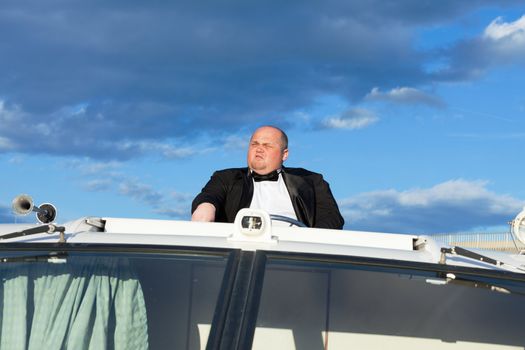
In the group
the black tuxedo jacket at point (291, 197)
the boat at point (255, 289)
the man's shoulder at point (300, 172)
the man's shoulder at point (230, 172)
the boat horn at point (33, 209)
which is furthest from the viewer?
the man's shoulder at point (300, 172)

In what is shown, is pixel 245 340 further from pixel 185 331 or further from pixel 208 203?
pixel 208 203

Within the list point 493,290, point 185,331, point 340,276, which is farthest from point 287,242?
point 493,290

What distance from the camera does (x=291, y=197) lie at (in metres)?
6.42

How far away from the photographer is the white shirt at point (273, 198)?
6382 mm

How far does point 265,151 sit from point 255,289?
260 centimetres

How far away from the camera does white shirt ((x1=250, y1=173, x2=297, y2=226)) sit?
20.9 feet

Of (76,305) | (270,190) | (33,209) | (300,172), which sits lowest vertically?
(76,305)

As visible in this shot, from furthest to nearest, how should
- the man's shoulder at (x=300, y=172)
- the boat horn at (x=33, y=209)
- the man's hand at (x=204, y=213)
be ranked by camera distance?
1. the man's shoulder at (x=300, y=172)
2. the man's hand at (x=204, y=213)
3. the boat horn at (x=33, y=209)

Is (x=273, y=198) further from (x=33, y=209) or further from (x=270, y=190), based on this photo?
(x=33, y=209)

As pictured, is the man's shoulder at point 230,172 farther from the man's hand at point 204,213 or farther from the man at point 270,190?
the man's hand at point 204,213

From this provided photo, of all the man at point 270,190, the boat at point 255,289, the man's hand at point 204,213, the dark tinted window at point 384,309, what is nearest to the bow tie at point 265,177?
the man at point 270,190

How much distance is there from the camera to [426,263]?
14.6 feet

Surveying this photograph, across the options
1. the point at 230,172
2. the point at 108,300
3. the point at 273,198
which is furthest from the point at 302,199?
the point at 108,300

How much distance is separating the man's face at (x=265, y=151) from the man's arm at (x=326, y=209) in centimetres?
31
